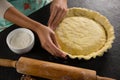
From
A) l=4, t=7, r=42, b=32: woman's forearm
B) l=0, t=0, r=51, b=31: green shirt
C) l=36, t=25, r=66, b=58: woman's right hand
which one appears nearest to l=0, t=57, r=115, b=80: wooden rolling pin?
l=36, t=25, r=66, b=58: woman's right hand

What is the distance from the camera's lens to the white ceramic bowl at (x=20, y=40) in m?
0.96

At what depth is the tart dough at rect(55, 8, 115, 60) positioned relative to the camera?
0.96 meters

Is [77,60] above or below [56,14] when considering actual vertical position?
below

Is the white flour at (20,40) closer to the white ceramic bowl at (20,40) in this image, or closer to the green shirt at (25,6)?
the white ceramic bowl at (20,40)

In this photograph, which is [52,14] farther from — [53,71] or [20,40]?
[53,71]

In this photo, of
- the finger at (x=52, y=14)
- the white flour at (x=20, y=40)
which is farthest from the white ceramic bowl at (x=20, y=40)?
the finger at (x=52, y=14)

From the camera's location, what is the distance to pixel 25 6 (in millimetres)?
1188

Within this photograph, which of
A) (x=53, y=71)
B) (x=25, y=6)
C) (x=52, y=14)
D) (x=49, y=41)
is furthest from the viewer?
(x=25, y=6)

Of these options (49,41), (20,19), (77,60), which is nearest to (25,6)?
(20,19)

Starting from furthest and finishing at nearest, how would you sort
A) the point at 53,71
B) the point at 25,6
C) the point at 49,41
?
the point at 25,6 → the point at 49,41 → the point at 53,71

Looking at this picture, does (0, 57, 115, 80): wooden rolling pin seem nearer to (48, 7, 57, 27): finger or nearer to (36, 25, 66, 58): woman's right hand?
(36, 25, 66, 58): woman's right hand

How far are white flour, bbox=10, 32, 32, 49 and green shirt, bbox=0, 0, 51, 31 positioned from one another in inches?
8.6

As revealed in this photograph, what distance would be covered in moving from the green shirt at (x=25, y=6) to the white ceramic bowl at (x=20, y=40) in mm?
206

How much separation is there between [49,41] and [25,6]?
0.37m
